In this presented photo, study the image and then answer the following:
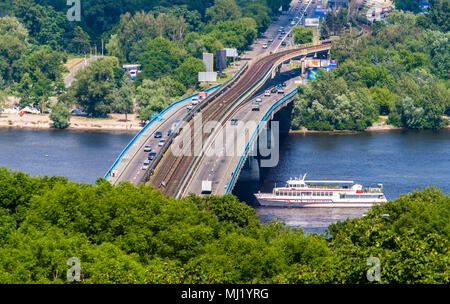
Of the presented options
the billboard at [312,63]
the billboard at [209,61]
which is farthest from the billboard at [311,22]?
the billboard at [209,61]

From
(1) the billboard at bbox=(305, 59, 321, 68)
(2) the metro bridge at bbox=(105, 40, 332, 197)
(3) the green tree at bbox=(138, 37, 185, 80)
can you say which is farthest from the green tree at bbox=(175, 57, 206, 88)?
(1) the billboard at bbox=(305, 59, 321, 68)

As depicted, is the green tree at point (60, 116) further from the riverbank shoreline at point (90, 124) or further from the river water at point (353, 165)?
the river water at point (353, 165)

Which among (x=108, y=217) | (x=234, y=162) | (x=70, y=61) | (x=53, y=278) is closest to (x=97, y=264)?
(x=53, y=278)

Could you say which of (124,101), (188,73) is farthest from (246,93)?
(124,101)

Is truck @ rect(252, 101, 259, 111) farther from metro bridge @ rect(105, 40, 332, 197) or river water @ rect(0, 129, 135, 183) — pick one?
river water @ rect(0, 129, 135, 183)

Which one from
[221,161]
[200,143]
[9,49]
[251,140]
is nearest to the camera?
[221,161]

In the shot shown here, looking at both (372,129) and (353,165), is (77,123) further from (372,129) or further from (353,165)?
(353,165)
